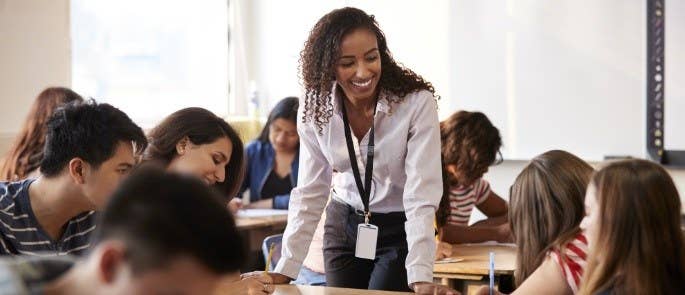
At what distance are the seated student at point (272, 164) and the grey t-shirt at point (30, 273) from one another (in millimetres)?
4424

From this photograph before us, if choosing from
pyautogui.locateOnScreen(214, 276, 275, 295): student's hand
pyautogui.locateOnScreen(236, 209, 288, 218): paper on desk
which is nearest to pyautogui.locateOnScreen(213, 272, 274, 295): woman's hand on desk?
pyautogui.locateOnScreen(214, 276, 275, 295): student's hand

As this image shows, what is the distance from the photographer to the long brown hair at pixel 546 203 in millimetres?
2480

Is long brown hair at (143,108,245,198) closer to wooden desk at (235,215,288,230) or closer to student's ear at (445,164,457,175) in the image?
student's ear at (445,164,457,175)

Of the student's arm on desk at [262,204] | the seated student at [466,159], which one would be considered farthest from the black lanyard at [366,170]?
the student's arm on desk at [262,204]

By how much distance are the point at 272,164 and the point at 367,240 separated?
2998 millimetres

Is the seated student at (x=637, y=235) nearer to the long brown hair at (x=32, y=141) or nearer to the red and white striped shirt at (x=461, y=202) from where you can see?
the red and white striped shirt at (x=461, y=202)

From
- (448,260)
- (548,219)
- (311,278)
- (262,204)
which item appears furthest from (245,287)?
(262,204)

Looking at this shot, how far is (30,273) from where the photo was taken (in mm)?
1197

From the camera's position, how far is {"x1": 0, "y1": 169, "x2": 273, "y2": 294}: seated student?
3.48 ft

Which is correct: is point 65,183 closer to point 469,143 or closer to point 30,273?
point 30,273

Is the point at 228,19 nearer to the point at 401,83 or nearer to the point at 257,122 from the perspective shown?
the point at 257,122

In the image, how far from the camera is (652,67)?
5.91 m

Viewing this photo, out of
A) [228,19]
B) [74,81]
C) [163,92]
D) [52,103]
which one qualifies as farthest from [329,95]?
[228,19]

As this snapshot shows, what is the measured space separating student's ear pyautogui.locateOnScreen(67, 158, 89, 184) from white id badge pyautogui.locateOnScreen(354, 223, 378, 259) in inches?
35.5
